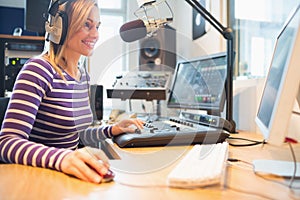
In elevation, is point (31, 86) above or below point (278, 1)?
below

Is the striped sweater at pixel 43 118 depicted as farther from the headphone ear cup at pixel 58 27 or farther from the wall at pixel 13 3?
the wall at pixel 13 3

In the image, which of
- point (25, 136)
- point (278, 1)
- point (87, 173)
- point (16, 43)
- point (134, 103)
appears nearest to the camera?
point (87, 173)

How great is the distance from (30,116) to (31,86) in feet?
0.32

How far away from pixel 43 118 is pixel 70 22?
14.0 inches

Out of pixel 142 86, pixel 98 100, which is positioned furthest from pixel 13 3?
pixel 142 86

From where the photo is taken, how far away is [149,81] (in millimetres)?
1953

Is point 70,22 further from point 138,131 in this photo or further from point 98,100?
point 98,100

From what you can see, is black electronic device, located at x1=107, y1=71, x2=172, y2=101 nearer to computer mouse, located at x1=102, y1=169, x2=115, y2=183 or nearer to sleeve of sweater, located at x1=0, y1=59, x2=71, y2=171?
sleeve of sweater, located at x1=0, y1=59, x2=71, y2=171

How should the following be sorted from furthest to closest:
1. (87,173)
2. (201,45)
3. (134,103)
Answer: (134,103), (201,45), (87,173)

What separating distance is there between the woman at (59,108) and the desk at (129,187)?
0.03m

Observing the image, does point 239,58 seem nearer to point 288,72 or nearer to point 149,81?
point 149,81

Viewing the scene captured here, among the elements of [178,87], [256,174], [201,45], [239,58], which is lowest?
[256,174]

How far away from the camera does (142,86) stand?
6.31 feet

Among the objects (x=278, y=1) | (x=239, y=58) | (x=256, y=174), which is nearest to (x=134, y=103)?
(x=239, y=58)
